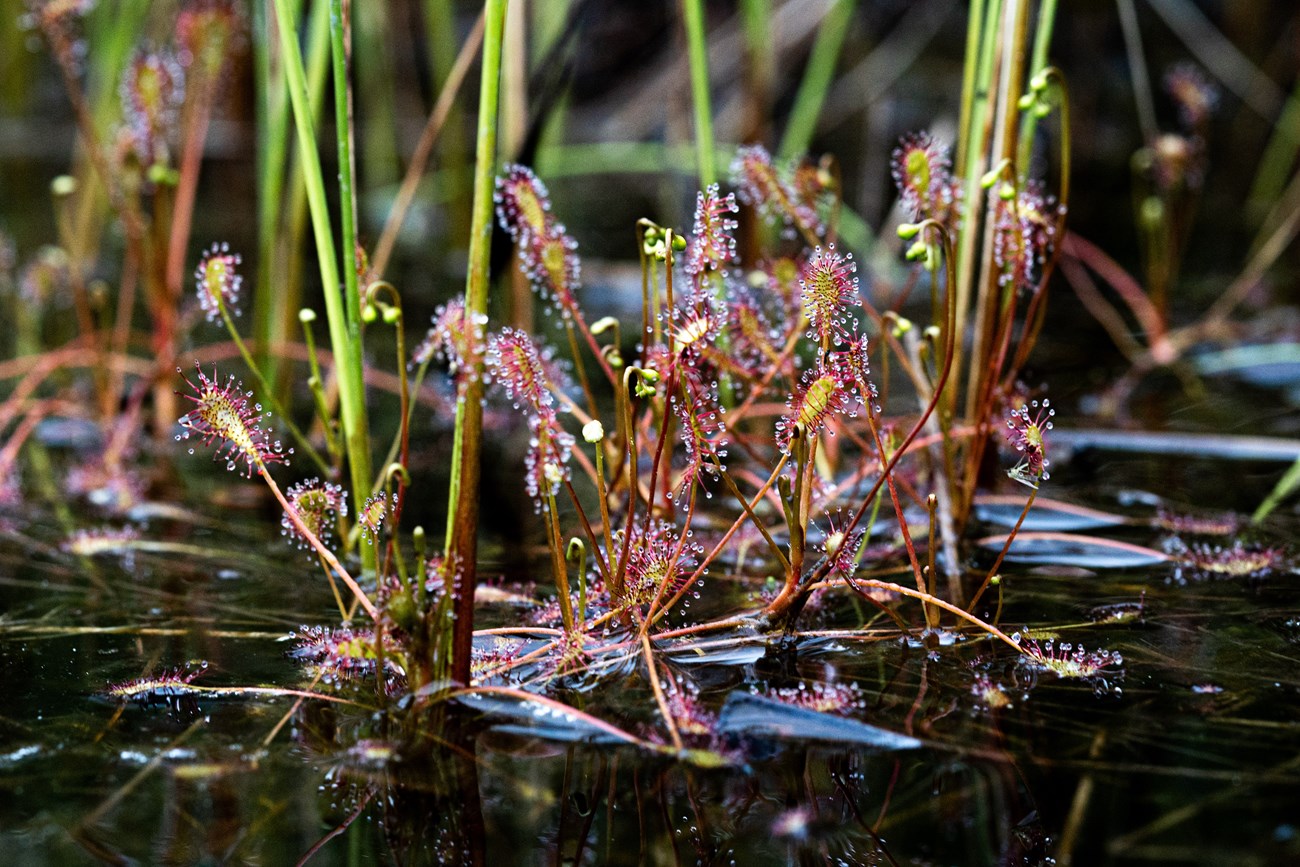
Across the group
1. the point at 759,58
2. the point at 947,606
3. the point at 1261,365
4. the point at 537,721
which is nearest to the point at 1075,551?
the point at 947,606

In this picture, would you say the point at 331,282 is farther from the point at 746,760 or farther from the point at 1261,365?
the point at 1261,365

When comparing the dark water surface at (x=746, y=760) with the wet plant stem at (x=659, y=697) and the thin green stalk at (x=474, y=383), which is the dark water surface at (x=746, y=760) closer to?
the wet plant stem at (x=659, y=697)

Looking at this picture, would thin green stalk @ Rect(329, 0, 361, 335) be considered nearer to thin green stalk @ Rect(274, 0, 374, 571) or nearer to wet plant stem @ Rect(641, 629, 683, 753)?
thin green stalk @ Rect(274, 0, 374, 571)

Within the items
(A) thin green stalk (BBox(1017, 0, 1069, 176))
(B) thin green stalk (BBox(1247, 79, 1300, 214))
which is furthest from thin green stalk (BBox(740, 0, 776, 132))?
(B) thin green stalk (BBox(1247, 79, 1300, 214))

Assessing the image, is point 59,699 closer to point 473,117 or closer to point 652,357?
point 652,357

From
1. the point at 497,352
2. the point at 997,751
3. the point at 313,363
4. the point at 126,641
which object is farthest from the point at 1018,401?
the point at 126,641
